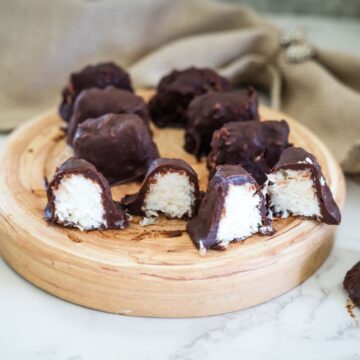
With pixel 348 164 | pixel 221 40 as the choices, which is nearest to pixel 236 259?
pixel 348 164

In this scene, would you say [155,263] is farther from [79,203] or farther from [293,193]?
[293,193]

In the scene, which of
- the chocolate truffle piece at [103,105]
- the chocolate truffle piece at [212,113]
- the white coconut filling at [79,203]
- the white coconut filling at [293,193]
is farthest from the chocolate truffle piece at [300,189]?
the chocolate truffle piece at [103,105]

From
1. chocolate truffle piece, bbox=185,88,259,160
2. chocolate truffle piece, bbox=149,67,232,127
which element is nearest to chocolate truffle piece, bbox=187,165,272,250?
chocolate truffle piece, bbox=185,88,259,160

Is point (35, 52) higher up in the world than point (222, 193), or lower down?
lower down

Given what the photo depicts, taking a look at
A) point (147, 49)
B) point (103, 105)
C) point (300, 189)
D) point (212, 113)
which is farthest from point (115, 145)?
point (147, 49)

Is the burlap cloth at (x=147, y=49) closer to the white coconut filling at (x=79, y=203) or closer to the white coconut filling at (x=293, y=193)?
the white coconut filling at (x=293, y=193)

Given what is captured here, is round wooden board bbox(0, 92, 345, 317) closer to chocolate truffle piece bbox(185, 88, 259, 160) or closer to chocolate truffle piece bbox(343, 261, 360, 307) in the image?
chocolate truffle piece bbox(343, 261, 360, 307)

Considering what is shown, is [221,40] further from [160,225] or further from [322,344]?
[322,344]
